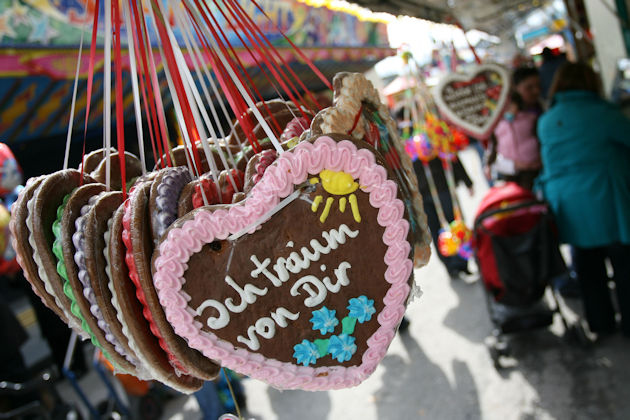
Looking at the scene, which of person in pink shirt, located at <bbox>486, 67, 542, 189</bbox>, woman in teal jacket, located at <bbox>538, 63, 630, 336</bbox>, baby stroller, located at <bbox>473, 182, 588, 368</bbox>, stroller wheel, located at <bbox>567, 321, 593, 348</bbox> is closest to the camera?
woman in teal jacket, located at <bbox>538, 63, 630, 336</bbox>

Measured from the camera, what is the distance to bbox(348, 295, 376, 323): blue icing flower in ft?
2.67

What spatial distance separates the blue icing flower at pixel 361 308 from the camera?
0.81 metres

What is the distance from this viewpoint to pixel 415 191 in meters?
1.07

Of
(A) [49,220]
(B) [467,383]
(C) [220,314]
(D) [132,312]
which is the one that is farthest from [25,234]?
(B) [467,383]

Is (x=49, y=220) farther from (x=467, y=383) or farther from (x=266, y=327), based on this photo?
(x=467, y=383)

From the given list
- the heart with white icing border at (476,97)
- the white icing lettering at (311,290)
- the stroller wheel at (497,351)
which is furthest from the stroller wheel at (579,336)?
the white icing lettering at (311,290)

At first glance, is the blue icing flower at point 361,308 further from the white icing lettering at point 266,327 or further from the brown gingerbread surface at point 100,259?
the brown gingerbread surface at point 100,259

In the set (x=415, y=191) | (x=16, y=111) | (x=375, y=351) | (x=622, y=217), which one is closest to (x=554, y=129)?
(x=622, y=217)

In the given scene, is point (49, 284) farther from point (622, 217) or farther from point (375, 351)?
point (622, 217)

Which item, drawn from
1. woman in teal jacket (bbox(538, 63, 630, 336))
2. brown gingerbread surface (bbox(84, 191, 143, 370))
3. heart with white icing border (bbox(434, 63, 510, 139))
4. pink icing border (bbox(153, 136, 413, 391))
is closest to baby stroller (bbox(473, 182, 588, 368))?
woman in teal jacket (bbox(538, 63, 630, 336))

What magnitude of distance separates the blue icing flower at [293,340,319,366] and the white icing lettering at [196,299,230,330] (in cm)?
13

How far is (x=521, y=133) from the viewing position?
4.02m

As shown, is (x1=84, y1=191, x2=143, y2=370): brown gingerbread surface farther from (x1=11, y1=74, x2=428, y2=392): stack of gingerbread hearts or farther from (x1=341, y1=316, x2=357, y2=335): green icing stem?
(x1=341, y1=316, x2=357, y2=335): green icing stem

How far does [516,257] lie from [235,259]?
9.39ft
